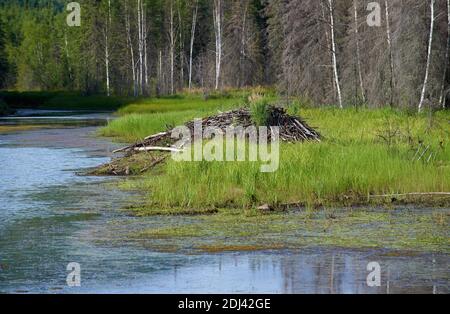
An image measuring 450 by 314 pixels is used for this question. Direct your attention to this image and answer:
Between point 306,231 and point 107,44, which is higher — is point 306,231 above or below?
below

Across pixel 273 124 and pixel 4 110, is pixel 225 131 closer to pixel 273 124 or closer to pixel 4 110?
pixel 273 124

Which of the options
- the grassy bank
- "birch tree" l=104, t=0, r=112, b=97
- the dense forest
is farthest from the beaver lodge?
"birch tree" l=104, t=0, r=112, b=97

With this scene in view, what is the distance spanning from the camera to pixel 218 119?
2077cm

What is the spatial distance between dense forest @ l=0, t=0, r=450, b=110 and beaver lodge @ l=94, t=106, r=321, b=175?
9265mm

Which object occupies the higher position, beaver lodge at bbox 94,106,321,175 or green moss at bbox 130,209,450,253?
beaver lodge at bbox 94,106,321,175

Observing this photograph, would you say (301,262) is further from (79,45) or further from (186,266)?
(79,45)

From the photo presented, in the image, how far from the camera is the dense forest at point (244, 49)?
3073 centimetres

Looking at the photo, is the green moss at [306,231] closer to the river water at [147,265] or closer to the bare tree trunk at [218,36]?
the river water at [147,265]

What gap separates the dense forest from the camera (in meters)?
30.7

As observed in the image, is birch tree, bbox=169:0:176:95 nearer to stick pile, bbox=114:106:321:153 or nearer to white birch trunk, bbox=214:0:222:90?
white birch trunk, bbox=214:0:222:90

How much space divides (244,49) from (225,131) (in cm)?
4832

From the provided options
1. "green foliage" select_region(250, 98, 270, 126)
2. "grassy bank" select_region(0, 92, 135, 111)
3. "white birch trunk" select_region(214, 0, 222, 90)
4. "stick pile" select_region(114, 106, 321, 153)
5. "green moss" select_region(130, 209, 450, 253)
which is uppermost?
"white birch trunk" select_region(214, 0, 222, 90)

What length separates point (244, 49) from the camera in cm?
6788

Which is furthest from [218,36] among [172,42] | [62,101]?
[62,101]
